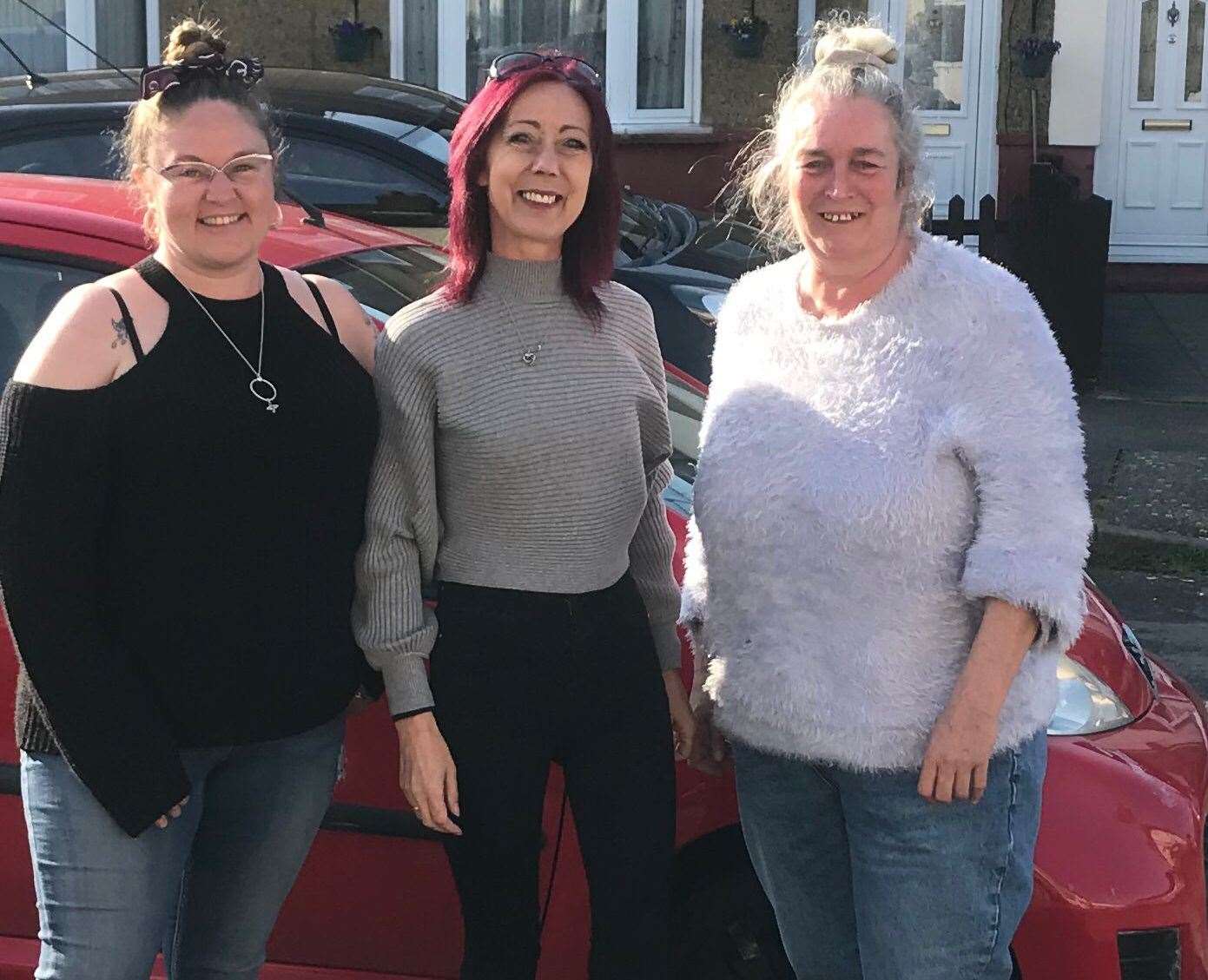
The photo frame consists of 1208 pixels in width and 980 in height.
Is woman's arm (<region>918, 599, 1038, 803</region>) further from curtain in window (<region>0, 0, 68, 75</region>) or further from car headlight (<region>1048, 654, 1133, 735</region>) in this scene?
curtain in window (<region>0, 0, 68, 75</region>)

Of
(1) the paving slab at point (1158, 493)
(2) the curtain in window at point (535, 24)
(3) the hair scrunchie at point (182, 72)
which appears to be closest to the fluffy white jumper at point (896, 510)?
(3) the hair scrunchie at point (182, 72)

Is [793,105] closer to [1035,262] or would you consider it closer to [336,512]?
[336,512]

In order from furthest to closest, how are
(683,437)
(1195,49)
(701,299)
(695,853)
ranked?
(1195,49)
(701,299)
(683,437)
(695,853)

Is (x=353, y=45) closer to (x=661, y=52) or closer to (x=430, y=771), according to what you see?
(x=661, y=52)

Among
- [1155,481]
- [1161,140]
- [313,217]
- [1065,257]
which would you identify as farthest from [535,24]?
[313,217]

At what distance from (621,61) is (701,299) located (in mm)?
6366

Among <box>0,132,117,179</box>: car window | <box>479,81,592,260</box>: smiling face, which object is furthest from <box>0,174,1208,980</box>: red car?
<box>0,132,117,179</box>: car window

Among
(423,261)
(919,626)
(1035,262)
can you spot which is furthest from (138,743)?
(1035,262)

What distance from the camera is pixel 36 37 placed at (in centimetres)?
1155

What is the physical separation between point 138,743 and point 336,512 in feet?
1.33

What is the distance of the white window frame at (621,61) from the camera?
37.3 ft

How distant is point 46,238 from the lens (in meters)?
2.85

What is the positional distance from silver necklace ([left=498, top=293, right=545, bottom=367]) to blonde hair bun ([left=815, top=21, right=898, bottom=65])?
548 mm

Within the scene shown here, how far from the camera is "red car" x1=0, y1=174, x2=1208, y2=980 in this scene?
8.30 ft
